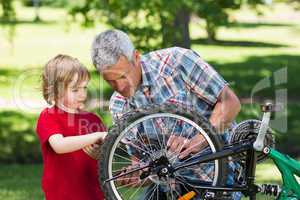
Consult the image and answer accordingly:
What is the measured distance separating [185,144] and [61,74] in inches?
34.1

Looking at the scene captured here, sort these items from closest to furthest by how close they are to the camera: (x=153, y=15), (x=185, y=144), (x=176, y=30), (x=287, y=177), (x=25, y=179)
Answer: (x=287, y=177) → (x=185, y=144) → (x=25, y=179) → (x=153, y=15) → (x=176, y=30)

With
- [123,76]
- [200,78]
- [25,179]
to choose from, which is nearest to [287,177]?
[200,78]

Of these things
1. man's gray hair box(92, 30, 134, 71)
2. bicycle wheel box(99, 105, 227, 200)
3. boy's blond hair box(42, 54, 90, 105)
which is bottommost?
bicycle wheel box(99, 105, 227, 200)

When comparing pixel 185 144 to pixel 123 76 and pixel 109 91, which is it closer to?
pixel 123 76

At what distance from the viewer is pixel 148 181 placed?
3193 mm

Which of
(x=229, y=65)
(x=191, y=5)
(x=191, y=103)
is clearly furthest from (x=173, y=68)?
(x=229, y=65)

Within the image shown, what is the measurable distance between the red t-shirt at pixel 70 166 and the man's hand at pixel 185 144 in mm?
746

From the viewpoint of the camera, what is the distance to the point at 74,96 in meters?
3.84

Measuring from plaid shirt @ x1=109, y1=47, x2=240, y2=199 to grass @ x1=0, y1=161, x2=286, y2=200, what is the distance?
522cm

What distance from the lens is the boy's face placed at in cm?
380

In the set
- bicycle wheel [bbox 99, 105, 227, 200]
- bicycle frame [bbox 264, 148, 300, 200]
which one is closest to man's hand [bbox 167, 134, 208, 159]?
bicycle wheel [bbox 99, 105, 227, 200]

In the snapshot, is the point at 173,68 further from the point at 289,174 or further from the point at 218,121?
the point at 289,174

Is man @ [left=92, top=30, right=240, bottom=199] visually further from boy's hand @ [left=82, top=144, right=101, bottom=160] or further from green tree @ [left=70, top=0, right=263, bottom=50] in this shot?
green tree @ [left=70, top=0, right=263, bottom=50]

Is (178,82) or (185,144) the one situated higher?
(178,82)
